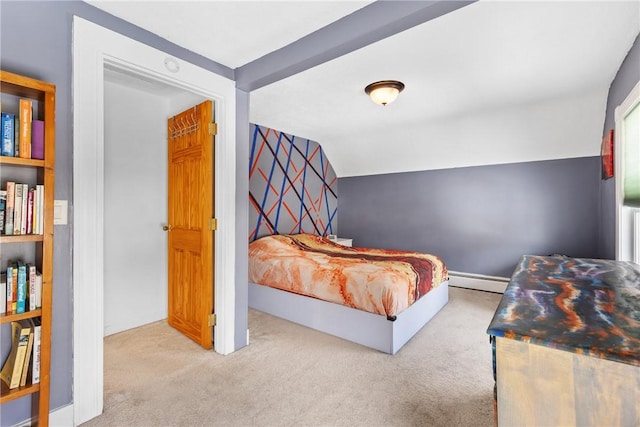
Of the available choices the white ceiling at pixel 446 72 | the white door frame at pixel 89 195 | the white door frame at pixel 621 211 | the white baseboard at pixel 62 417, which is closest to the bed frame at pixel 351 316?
the white door frame at pixel 621 211

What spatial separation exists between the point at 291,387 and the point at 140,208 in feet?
7.54

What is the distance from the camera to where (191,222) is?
2.75 metres

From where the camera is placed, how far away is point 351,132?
4684 mm

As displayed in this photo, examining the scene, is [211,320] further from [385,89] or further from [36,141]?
[385,89]

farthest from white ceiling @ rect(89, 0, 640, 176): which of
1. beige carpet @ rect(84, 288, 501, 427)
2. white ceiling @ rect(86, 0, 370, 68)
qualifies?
beige carpet @ rect(84, 288, 501, 427)

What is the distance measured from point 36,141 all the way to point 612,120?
166 inches

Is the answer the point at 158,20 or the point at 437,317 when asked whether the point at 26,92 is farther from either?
the point at 437,317

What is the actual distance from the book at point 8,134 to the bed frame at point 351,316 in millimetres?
2399

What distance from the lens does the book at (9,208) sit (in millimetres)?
1382

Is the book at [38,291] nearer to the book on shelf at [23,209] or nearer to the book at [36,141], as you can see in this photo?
the book on shelf at [23,209]

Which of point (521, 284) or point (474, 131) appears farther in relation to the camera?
point (474, 131)

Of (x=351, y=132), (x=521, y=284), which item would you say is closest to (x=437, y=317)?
(x=521, y=284)

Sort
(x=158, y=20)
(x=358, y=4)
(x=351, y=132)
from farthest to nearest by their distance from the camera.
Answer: (x=351, y=132), (x=158, y=20), (x=358, y=4)

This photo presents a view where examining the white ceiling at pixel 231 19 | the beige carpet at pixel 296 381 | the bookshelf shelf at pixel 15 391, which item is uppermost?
the white ceiling at pixel 231 19
